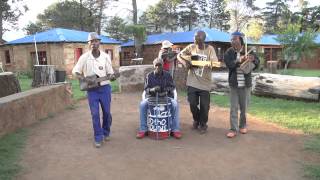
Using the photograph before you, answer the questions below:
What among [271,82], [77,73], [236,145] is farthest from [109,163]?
[271,82]

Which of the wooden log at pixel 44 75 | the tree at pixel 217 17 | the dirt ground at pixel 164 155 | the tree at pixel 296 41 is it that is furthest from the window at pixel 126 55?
the dirt ground at pixel 164 155

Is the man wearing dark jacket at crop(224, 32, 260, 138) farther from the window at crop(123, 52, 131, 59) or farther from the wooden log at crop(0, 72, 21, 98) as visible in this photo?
the window at crop(123, 52, 131, 59)

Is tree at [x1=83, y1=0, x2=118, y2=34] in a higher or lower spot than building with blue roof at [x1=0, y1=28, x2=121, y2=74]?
higher

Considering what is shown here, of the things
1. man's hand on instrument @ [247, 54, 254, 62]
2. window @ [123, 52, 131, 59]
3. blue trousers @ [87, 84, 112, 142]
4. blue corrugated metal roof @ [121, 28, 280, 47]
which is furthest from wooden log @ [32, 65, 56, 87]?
window @ [123, 52, 131, 59]

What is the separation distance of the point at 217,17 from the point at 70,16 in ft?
66.1

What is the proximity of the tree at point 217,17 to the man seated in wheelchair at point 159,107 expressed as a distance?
4696 centimetres

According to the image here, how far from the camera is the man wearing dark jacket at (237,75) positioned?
6.59 metres

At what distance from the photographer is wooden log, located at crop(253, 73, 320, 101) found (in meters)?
10.3

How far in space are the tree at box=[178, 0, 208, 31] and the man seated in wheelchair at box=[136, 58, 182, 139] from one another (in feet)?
140

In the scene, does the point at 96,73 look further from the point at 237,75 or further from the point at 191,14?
the point at 191,14

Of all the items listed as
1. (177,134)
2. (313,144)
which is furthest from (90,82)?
(313,144)

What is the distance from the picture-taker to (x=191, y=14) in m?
49.8

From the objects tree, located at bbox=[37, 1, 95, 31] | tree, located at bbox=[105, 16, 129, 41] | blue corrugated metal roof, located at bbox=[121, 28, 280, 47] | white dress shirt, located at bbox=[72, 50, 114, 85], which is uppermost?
tree, located at bbox=[37, 1, 95, 31]

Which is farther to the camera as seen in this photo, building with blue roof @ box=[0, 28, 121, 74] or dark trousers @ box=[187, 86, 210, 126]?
building with blue roof @ box=[0, 28, 121, 74]
